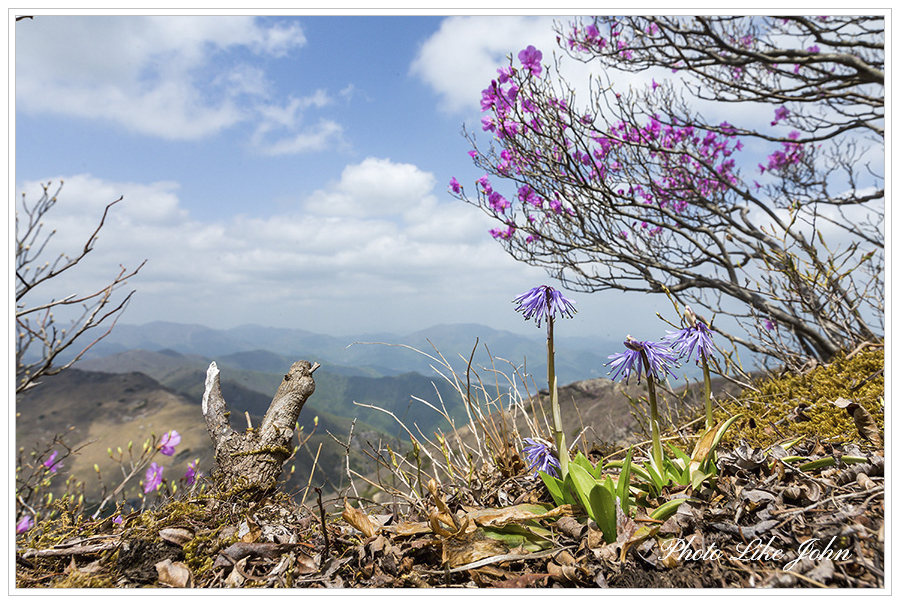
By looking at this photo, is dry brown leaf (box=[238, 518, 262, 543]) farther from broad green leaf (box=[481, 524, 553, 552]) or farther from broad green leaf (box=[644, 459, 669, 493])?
broad green leaf (box=[644, 459, 669, 493])

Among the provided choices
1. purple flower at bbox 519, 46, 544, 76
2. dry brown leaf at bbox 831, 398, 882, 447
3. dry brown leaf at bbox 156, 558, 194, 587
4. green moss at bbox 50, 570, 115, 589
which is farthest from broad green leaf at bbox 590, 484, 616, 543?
purple flower at bbox 519, 46, 544, 76

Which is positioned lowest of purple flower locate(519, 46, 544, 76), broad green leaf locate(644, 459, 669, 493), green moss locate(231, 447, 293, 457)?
green moss locate(231, 447, 293, 457)

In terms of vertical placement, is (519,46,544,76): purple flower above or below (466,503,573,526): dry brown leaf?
above

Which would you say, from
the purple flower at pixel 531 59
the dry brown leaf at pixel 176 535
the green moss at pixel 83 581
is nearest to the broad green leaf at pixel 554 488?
the dry brown leaf at pixel 176 535

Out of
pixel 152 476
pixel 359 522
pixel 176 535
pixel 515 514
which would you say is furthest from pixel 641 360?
pixel 152 476

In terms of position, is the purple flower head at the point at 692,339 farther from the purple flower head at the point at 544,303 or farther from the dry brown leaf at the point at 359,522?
the dry brown leaf at the point at 359,522

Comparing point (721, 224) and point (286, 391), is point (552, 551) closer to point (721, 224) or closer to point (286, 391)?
point (286, 391)
